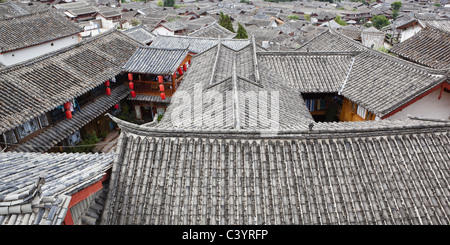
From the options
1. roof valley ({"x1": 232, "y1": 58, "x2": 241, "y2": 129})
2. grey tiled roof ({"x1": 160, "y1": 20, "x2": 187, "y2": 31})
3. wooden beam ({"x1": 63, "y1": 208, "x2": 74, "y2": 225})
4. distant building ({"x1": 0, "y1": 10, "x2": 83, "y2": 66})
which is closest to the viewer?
wooden beam ({"x1": 63, "y1": 208, "x2": 74, "y2": 225})

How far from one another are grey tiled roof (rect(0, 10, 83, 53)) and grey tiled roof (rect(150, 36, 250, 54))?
10985mm

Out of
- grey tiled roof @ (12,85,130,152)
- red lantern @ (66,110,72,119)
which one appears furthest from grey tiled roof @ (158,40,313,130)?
red lantern @ (66,110,72,119)

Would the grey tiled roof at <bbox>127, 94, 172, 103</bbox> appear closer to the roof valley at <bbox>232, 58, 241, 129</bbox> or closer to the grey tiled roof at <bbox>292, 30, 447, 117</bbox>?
the roof valley at <bbox>232, 58, 241, 129</bbox>

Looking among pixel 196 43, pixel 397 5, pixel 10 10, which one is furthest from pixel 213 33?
pixel 397 5

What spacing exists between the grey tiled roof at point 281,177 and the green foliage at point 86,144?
12.2 m

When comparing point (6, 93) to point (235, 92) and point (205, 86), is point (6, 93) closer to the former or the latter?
point (205, 86)

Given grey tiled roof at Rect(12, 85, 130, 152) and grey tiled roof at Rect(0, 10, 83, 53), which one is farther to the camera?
grey tiled roof at Rect(0, 10, 83, 53)

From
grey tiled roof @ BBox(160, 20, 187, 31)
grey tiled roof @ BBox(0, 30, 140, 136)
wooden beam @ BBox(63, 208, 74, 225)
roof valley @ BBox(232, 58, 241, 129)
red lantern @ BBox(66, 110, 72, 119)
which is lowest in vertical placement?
grey tiled roof @ BBox(160, 20, 187, 31)

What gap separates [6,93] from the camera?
17266mm

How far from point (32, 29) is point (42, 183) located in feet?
111

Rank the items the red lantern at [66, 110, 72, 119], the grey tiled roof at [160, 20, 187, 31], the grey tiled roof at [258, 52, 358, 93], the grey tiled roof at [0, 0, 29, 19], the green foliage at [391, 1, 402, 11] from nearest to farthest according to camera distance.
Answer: the grey tiled roof at [258, 52, 358, 93]
the red lantern at [66, 110, 72, 119]
the grey tiled roof at [0, 0, 29, 19]
the grey tiled roof at [160, 20, 187, 31]
the green foliage at [391, 1, 402, 11]

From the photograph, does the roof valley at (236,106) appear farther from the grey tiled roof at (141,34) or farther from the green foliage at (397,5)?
the green foliage at (397,5)

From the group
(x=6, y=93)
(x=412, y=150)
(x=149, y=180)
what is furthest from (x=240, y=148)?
(x=6, y=93)

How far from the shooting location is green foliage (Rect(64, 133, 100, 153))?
67.1ft
